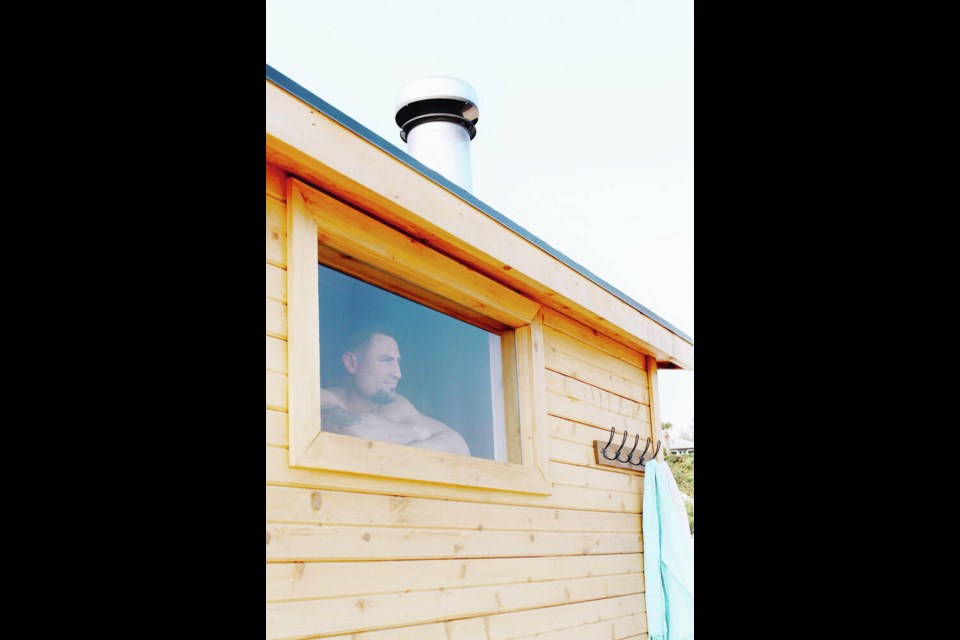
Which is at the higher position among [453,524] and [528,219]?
[528,219]

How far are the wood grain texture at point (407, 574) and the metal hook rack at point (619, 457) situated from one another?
434 millimetres

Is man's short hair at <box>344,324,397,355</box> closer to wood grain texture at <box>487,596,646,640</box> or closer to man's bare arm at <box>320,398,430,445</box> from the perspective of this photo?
man's bare arm at <box>320,398,430,445</box>

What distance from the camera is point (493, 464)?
9.38 feet

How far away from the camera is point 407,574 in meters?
2.44

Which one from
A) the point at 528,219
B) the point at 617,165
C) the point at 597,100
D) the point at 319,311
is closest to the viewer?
the point at 319,311

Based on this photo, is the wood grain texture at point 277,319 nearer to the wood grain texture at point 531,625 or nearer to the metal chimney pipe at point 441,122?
the wood grain texture at point 531,625

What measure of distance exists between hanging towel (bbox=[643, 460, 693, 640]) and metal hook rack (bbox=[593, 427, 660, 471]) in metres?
0.06

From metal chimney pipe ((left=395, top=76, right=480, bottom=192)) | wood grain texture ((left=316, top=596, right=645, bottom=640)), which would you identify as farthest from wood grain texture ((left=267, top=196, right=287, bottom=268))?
metal chimney pipe ((left=395, top=76, right=480, bottom=192))

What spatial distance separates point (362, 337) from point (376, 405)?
21cm

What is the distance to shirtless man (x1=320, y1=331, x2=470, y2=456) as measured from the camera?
2.43 m

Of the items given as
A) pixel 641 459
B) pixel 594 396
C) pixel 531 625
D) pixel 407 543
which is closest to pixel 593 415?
pixel 594 396
